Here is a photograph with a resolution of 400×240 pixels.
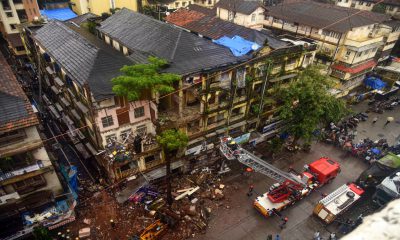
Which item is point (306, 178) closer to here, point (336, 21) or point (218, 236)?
point (218, 236)

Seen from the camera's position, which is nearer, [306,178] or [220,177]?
[306,178]

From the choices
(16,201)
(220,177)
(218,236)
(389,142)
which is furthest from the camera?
(389,142)

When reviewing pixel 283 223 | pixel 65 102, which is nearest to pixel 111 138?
pixel 65 102

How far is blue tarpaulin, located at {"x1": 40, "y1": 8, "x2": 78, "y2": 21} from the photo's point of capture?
58.2 metres

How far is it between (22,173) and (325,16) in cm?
5497

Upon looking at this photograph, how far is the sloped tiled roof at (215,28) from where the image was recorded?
37.3 metres

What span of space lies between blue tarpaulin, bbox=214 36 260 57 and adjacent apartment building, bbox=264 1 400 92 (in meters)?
20.5

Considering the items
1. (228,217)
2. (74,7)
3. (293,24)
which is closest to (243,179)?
(228,217)

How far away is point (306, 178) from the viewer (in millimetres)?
32812

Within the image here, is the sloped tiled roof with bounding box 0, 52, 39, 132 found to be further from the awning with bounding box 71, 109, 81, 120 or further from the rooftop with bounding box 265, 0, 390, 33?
the rooftop with bounding box 265, 0, 390, 33

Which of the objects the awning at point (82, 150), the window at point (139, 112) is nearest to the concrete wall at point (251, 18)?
the window at point (139, 112)

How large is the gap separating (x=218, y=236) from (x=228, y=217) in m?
2.80

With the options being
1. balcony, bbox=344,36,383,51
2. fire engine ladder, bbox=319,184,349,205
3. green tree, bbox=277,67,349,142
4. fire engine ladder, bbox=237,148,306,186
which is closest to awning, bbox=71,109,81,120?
fire engine ladder, bbox=237,148,306,186

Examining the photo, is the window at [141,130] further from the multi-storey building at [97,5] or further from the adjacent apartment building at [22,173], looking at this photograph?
the multi-storey building at [97,5]
